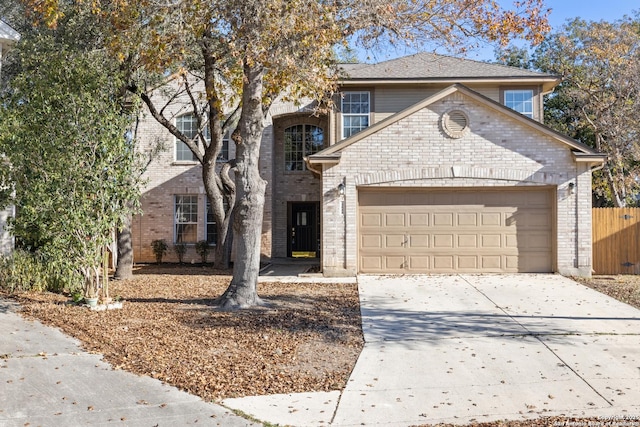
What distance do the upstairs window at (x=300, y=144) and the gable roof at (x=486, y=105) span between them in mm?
6847

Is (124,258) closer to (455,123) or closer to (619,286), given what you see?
(455,123)

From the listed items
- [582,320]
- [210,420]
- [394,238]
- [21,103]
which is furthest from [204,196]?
[210,420]

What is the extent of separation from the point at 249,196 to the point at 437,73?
10.3 m

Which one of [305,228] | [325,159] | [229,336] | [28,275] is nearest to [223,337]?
[229,336]

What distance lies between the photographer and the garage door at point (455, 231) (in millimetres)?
15594

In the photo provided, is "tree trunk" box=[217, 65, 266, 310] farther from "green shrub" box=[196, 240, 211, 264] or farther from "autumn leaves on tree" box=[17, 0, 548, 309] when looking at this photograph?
"green shrub" box=[196, 240, 211, 264]

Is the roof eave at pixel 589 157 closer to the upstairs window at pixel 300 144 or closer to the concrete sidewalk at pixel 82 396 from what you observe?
the upstairs window at pixel 300 144

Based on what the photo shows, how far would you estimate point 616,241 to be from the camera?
16.0 meters

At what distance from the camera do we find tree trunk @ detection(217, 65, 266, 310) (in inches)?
436

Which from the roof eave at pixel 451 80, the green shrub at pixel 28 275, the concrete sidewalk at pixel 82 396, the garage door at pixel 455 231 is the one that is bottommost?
the concrete sidewalk at pixel 82 396

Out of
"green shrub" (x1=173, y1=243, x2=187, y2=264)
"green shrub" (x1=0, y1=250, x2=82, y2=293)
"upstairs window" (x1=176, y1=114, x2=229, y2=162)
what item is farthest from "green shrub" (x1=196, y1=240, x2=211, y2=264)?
"green shrub" (x1=0, y1=250, x2=82, y2=293)

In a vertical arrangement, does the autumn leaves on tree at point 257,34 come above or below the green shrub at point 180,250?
above

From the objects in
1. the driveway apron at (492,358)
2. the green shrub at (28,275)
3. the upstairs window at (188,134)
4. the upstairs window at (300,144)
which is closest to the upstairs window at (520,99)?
the upstairs window at (300,144)

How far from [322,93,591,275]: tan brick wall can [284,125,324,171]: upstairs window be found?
22.4ft
